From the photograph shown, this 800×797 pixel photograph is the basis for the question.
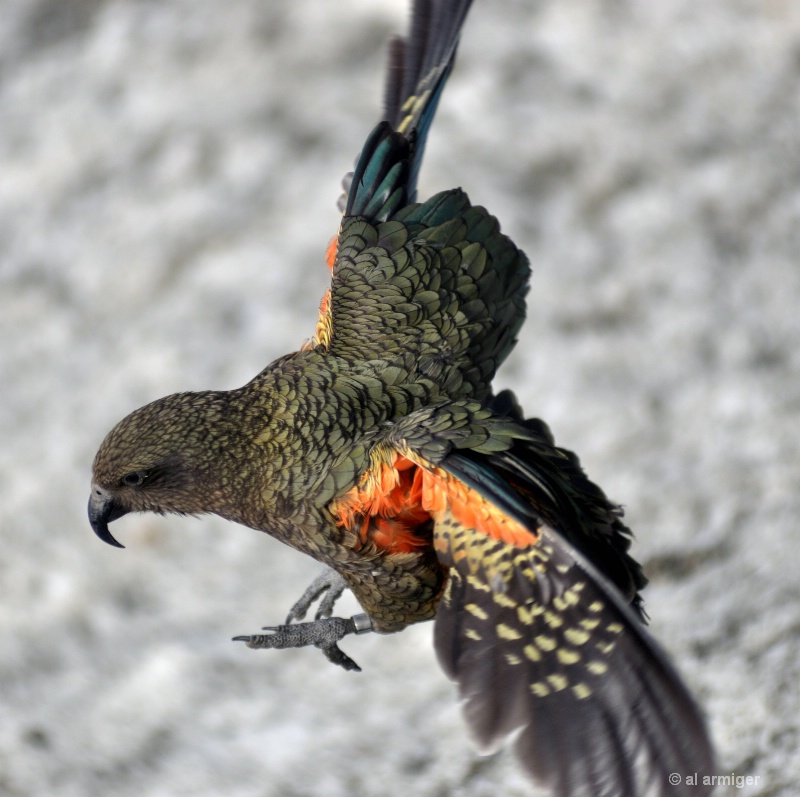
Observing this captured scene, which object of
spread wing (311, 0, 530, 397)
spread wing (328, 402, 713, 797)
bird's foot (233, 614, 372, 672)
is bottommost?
spread wing (328, 402, 713, 797)

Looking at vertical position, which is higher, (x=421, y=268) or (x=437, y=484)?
(x=421, y=268)

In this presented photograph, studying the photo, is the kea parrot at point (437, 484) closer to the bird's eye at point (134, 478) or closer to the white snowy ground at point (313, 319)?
the bird's eye at point (134, 478)

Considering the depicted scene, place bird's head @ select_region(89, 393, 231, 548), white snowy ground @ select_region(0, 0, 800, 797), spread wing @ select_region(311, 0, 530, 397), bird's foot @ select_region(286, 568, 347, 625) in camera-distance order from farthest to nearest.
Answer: white snowy ground @ select_region(0, 0, 800, 797)
bird's foot @ select_region(286, 568, 347, 625)
spread wing @ select_region(311, 0, 530, 397)
bird's head @ select_region(89, 393, 231, 548)

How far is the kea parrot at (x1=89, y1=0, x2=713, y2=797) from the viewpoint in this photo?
2020mm

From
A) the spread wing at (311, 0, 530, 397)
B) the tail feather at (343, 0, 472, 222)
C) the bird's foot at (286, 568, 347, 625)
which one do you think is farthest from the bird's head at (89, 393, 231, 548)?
the bird's foot at (286, 568, 347, 625)

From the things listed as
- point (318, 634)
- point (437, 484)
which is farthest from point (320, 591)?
point (437, 484)

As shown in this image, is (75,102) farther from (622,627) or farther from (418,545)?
(622,627)

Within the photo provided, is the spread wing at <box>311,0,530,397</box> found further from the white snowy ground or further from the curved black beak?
the white snowy ground

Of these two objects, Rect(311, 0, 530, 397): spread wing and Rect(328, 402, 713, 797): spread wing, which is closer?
Rect(328, 402, 713, 797): spread wing

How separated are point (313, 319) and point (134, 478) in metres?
2.88

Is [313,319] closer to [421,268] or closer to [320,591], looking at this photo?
[320,591]

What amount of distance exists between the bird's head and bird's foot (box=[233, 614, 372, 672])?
406 millimetres

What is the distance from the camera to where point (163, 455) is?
2.21 metres

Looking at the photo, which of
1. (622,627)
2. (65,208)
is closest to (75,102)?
(65,208)
